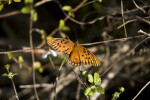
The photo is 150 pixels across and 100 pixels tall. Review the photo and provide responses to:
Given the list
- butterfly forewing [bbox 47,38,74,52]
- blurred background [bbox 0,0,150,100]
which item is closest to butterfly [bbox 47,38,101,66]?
butterfly forewing [bbox 47,38,74,52]

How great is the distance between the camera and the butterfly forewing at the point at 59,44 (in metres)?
1.51

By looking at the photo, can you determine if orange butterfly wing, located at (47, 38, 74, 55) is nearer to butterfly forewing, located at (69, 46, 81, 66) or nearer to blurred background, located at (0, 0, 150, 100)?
butterfly forewing, located at (69, 46, 81, 66)

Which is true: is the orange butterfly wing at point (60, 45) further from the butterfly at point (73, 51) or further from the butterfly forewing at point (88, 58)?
the butterfly forewing at point (88, 58)

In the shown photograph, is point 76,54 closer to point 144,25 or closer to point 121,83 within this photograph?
point 144,25

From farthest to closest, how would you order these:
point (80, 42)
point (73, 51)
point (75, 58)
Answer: point (80, 42) → point (73, 51) → point (75, 58)

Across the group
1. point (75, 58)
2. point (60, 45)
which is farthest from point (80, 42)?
point (75, 58)

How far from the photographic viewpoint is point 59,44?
157 cm

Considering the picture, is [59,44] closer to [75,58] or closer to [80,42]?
[75,58]

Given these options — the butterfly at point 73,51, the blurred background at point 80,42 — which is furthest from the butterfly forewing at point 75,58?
the blurred background at point 80,42

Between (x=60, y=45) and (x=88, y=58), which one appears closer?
(x=88, y=58)

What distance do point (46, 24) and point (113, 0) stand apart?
1.16 metres

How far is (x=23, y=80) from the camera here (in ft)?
9.82

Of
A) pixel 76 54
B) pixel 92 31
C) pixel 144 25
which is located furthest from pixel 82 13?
pixel 76 54

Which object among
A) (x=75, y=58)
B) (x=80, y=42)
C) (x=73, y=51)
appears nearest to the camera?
(x=75, y=58)
